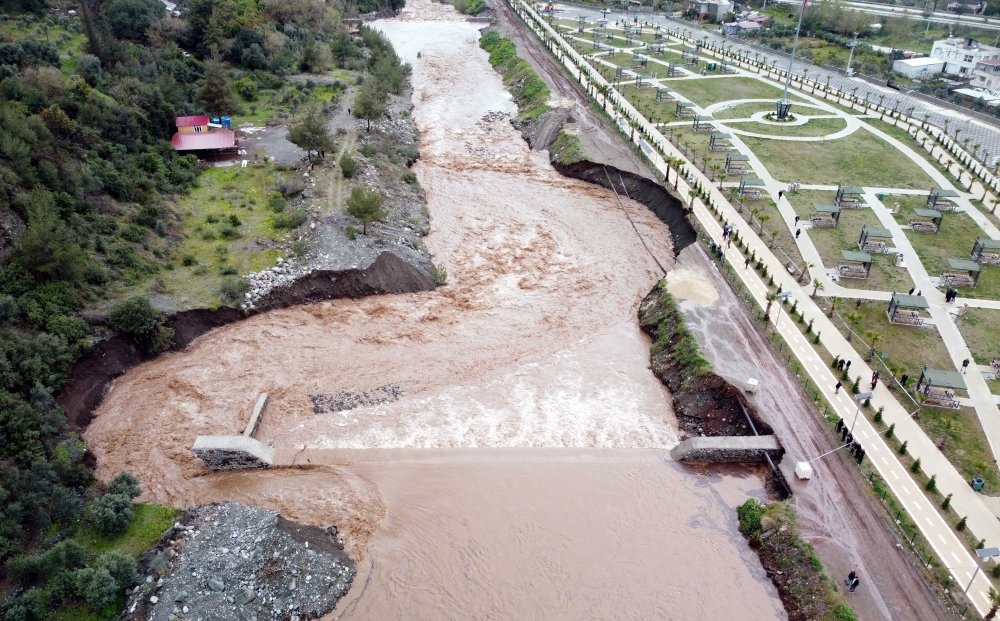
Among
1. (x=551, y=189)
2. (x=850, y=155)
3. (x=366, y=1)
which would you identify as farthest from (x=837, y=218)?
(x=366, y=1)

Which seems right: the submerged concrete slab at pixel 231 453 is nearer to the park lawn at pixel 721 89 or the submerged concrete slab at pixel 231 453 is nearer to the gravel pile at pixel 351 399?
the gravel pile at pixel 351 399

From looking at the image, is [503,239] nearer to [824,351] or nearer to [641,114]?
[824,351]

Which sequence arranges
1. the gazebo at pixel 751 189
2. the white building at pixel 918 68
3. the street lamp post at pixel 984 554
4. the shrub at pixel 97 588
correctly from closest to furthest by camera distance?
the shrub at pixel 97 588 → the street lamp post at pixel 984 554 → the gazebo at pixel 751 189 → the white building at pixel 918 68

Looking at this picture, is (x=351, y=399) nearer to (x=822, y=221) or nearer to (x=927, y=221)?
(x=822, y=221)

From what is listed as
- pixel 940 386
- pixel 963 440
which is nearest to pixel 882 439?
pixel 963 440

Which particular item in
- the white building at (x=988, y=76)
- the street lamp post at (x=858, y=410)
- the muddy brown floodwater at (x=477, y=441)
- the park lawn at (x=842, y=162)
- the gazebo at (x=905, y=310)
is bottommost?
the muddy brown floodwater at (x=477, y=441)

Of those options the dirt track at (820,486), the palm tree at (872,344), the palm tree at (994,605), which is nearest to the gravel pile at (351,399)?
the dirt track at (820,486)

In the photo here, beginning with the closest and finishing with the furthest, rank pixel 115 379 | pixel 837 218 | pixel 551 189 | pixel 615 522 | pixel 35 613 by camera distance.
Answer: pixel 35 613
pixel 615 522
pixel 115 379
pixel 837 218
pixel 551 189
